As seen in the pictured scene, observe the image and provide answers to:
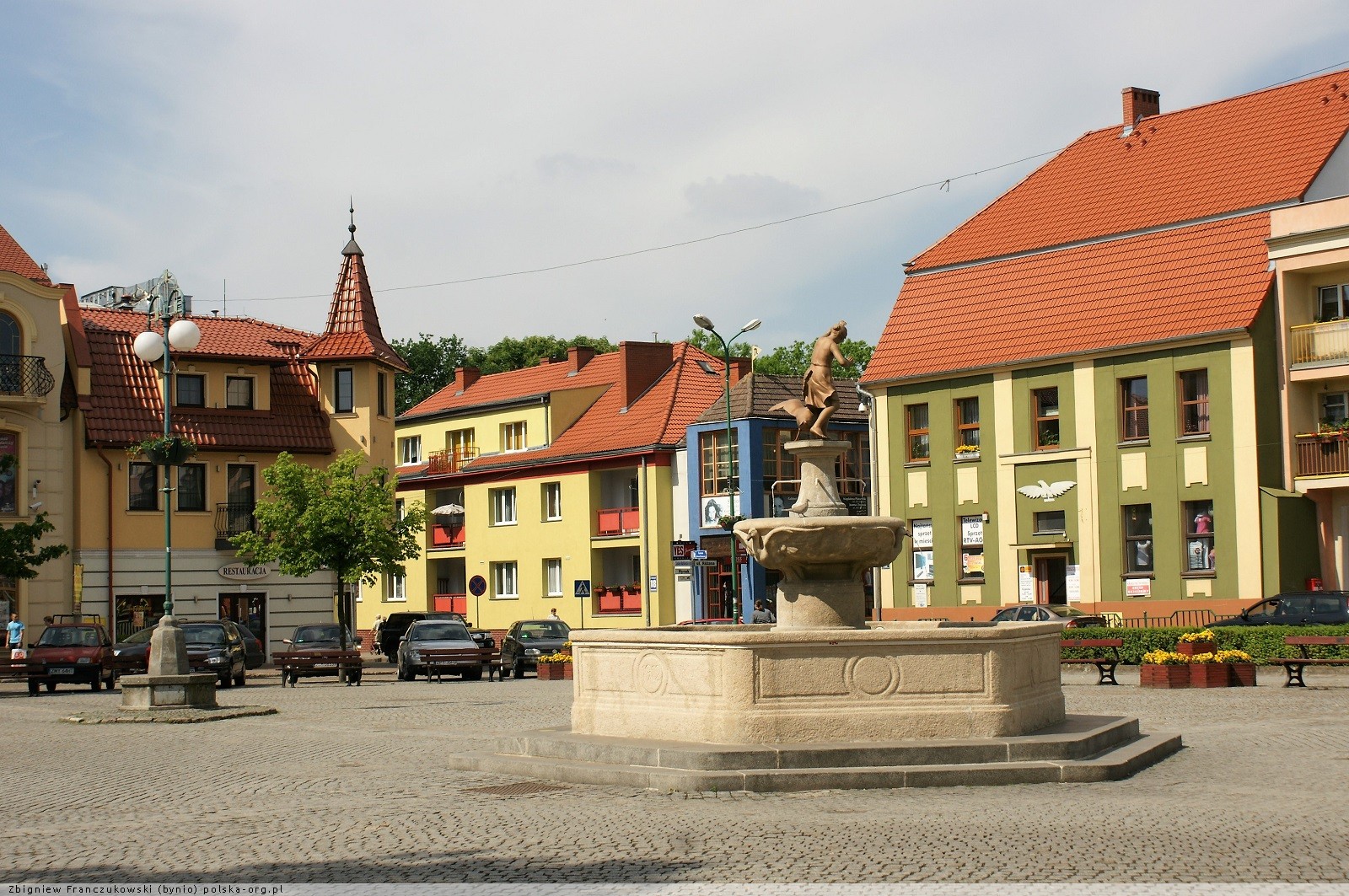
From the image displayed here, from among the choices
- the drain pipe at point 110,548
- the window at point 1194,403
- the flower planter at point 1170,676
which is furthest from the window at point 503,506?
the flower planter at point 1170,676

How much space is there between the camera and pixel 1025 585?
41.2 meters

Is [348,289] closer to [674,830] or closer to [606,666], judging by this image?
[606,666]

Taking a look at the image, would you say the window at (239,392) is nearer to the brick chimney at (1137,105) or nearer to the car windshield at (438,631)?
the car windshield at (438,631)

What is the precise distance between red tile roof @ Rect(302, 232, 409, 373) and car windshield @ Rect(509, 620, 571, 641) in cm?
1353

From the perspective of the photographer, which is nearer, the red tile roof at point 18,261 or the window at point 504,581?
the red tile roof at point 18,261

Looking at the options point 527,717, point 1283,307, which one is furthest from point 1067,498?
point 527,717

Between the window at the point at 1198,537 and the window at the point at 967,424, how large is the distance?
6.60 m

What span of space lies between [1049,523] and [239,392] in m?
24.8

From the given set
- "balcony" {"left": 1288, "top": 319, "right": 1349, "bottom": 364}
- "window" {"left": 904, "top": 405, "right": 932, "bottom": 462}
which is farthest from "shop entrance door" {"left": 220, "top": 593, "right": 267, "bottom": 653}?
"balcony" {"left": 1288, "top": 319, "right": 1349, "bottom": 364}

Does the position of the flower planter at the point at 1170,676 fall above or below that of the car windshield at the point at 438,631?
below

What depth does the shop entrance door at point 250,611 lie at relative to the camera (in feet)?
160

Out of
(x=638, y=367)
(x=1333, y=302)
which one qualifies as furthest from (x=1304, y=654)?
(x=638, y=367)

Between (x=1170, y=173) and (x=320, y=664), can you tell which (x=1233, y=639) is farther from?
(x=320, y=664)

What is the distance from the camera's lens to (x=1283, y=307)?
37.4 metres
